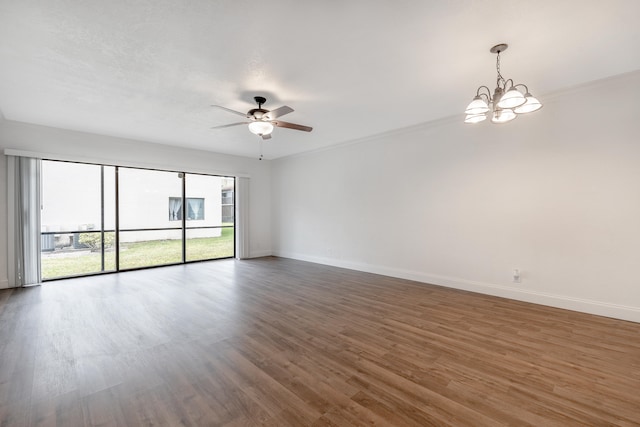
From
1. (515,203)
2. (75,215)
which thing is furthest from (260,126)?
(75,215)

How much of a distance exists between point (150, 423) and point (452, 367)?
7.04 ft

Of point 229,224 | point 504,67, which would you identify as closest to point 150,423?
point 504,67

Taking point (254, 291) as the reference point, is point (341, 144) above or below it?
above

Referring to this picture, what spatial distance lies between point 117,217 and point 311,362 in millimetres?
5355

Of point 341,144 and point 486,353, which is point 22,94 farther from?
point 486,353

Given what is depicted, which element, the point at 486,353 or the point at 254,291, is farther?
the point at 254,291

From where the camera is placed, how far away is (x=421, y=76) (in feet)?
9.89

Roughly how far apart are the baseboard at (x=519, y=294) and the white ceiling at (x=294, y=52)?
2639 millimetres

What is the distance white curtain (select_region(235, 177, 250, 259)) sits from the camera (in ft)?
23.3

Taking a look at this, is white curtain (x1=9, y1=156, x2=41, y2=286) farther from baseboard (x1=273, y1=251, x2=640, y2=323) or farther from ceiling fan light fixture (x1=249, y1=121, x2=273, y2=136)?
baseboard (x1=273, y1=251, x2=640, y2=323)

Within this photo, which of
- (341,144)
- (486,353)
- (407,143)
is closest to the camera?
(486,353)

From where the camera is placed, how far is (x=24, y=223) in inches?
174

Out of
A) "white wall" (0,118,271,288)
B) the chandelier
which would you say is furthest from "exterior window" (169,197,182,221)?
the chandelier

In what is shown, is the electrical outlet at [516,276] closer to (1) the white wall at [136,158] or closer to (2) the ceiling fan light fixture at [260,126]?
(2) the ceiling fan light fixture at [260,126]
